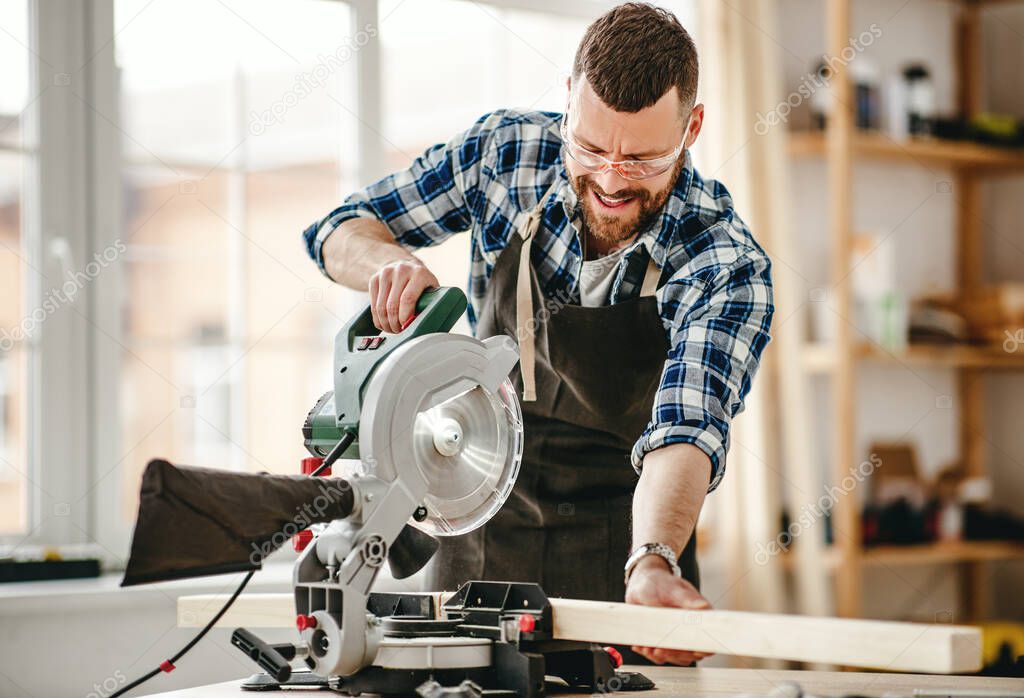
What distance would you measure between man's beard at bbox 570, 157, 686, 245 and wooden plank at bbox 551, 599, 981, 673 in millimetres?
665

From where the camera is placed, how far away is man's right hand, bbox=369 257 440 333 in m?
1.45

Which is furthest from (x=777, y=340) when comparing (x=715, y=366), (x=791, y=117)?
(x=715, y=366)

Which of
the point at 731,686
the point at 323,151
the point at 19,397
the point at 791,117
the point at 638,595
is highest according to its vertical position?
the point at 791,117

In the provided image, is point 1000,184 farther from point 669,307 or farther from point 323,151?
point 669,307

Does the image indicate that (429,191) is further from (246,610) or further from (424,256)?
(424,256)

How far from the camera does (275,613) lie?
158cm

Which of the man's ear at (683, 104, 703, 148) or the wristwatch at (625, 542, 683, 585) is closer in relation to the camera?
the wristwatch at (625, 542, 683, 585)

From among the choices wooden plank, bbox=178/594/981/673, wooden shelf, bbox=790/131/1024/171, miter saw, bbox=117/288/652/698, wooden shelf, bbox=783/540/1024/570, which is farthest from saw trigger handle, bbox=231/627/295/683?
wooden shelf, bbox=790/131/1024/171

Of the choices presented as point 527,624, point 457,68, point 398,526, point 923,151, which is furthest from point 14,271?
point 923,151

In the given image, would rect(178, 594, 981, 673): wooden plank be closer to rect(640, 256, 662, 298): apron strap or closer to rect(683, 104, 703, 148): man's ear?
rect(640, 256, 662, 298): apron strap

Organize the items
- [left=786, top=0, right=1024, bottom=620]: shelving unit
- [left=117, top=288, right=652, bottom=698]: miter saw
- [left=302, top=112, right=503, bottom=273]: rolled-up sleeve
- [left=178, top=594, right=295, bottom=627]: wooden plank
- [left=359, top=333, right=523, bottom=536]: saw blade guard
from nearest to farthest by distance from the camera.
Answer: [left=117, top=288, right=652, bottom=698]: miter saw → [left=359, top=333, right=523, bottom=536]: saw blade guard → [left=178, top=594, right=295, bottom=627]: wooden plank → [left=302, top=112, right=503, bottom=273]: rolled-up sleeve → [left=786, top=0, right=1024, bottom=620]: shelving unit

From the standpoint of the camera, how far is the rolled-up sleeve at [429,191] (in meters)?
1.96

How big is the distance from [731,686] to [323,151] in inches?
77.4

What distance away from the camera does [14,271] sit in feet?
8.44
